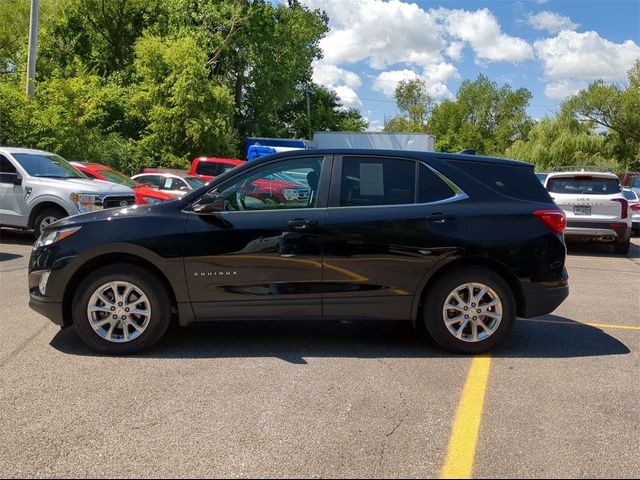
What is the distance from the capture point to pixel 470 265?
16.4 ft

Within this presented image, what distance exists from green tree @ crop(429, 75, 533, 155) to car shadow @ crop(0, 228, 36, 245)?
224 feet

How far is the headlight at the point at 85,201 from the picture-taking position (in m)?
10.7

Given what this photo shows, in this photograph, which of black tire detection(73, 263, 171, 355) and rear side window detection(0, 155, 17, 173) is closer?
black tire detection(73, 263, 171, 355)

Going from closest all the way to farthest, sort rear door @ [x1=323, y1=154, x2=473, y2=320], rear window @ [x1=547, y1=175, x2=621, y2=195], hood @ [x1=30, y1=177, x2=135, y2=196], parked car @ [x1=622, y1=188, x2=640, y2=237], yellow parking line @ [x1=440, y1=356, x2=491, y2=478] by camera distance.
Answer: yellow parking line @ [x1=440, y1=356, x2=491, y2=478], rear door @ [x1=323, y1=154, x2=473, y2=320], hood @ [x1=30, y1=177, x2=135, y2=196], rear window @ [x1=547, y1=175, x2=621, y2=195], parked car @ [x1=622, y1=188, x2=640, y2=237]

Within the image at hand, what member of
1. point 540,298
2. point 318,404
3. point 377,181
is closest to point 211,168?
point 377,181

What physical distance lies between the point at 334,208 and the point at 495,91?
265ft

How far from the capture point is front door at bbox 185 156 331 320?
4785 millimetres

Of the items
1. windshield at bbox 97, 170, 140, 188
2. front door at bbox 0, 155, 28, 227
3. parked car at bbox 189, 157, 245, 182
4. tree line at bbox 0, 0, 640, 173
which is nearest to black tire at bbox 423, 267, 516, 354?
front door at bbox 0, 155, 28, 227

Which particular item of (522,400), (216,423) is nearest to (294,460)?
(216,423)

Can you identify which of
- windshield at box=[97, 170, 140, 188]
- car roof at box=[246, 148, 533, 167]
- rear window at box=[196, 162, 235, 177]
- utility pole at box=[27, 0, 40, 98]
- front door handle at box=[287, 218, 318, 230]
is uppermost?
utility pole at box=[27, 0, 40, 98]

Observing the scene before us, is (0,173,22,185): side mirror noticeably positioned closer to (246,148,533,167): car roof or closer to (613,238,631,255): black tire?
(246,148,533,167): car roof

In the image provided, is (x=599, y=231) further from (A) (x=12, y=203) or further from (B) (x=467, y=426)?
(A) (x=12, y=203)

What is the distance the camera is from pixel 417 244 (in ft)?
16.1

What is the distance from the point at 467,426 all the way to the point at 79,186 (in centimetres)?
933
